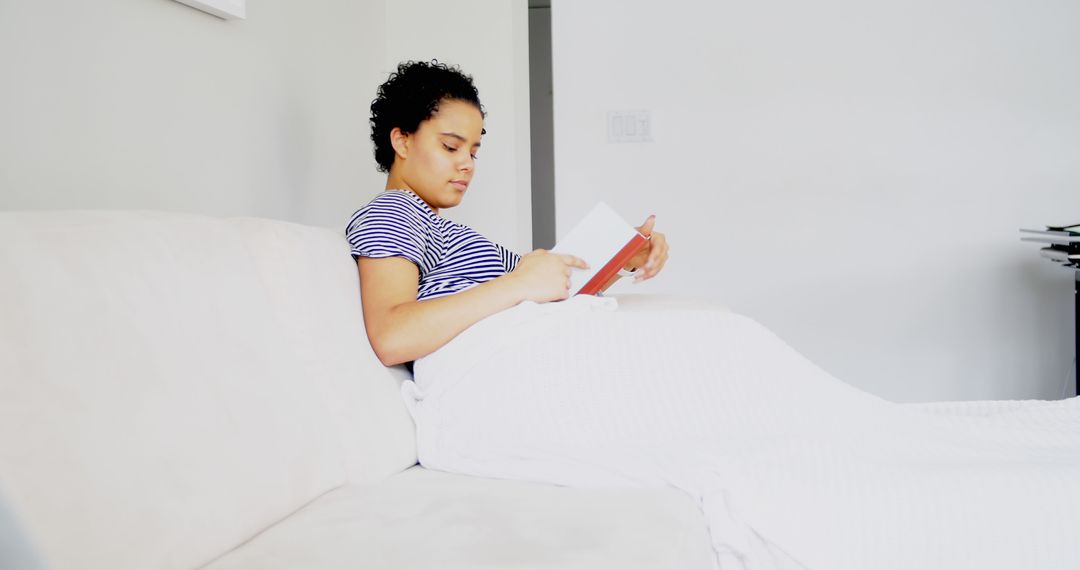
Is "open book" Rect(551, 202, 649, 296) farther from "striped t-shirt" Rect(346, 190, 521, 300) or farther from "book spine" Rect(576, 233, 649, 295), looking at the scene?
"striped t-shirt" Rect(346, 190, 521, 300)

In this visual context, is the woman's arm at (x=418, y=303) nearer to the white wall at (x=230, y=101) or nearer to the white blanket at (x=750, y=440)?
the white blanket at (x=750, y=440)

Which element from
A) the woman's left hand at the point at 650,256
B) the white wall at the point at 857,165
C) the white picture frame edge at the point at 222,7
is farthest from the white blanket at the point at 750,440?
the white wall at the point at 857,165

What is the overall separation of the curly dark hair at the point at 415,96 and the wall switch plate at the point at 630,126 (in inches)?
45.3

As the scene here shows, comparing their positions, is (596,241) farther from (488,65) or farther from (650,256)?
(488,65)

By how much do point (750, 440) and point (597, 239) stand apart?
641mm

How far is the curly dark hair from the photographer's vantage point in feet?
5.28

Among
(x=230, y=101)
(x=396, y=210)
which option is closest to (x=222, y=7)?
(x=230, y=101)

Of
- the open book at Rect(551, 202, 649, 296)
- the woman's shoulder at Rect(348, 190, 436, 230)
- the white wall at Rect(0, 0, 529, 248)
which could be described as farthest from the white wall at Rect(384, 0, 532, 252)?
the woman's shoulder at Rect(348, 190, 436, 230)

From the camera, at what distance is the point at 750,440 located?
0.99m

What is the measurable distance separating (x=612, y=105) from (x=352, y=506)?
207 centimetres

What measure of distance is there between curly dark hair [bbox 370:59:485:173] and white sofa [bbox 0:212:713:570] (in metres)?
0.57

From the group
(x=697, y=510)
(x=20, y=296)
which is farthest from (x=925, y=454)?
(x=20, y=296)

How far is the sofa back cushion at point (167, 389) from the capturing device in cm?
66

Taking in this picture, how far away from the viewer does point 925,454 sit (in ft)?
3.11
